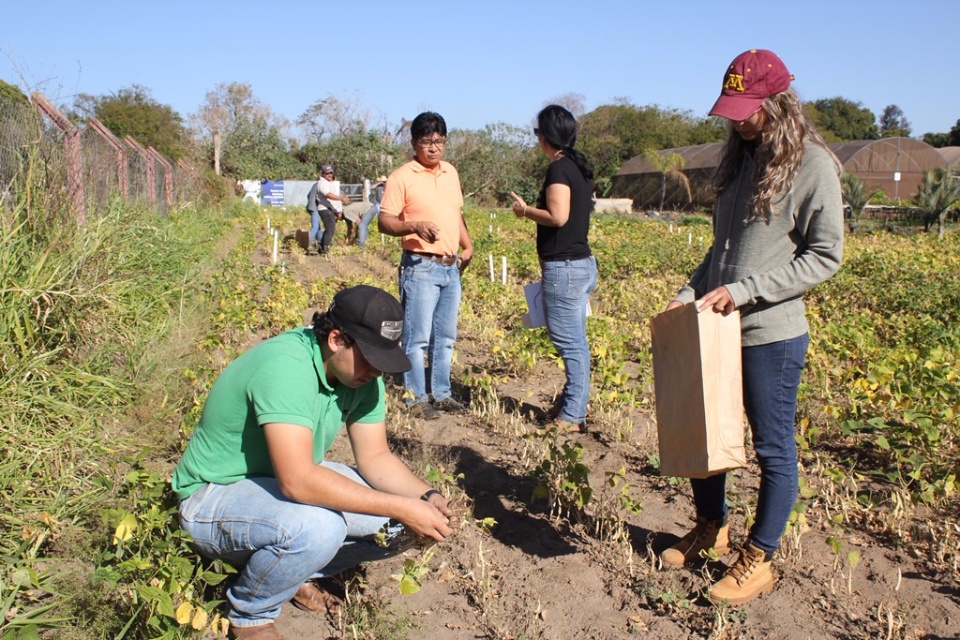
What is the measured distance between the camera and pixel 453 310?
5.03 meters

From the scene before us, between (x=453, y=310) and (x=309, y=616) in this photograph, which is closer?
(x=309, y=616)

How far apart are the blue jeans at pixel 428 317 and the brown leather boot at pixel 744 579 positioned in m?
2.29

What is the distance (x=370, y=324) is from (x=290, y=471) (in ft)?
1.54

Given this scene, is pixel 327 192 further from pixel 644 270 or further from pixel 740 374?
pixel 740 374

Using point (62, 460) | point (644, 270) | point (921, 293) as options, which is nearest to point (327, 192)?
point (644, 270)

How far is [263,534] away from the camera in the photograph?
8.23 feet

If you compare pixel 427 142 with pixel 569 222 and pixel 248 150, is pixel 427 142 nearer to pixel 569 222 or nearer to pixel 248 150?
pixel 569 222

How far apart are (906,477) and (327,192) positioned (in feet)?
37.0

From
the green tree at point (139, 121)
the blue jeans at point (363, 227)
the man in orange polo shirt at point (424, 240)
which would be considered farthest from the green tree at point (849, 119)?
the man in orange polo shirt at point (424, 240)

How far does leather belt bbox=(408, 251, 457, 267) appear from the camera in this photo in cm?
480

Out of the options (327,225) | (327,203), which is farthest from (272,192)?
(327,203)

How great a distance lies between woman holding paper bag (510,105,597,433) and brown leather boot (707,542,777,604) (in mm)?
1747

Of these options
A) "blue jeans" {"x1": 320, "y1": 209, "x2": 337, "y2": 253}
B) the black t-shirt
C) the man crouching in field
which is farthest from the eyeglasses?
"blue jeans" {"x1": 320, "y1": 209, "x2": 337, "y2": 253}

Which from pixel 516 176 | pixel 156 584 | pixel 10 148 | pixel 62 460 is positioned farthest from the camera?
pixel 516 176
